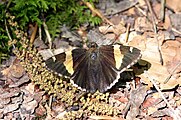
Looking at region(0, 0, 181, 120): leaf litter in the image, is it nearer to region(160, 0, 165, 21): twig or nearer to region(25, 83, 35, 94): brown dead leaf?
region(25, 83, 35, 94): brown dead leaf

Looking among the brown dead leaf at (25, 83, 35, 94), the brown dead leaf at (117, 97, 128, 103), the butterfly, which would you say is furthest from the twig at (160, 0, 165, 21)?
the brown dead leaf at (25, 83, 35, 94)

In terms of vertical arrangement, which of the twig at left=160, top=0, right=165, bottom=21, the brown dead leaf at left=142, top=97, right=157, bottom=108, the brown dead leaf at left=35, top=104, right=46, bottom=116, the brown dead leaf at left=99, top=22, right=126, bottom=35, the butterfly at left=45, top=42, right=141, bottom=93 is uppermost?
the twig at left=160, top=0, right=165, bottom=21

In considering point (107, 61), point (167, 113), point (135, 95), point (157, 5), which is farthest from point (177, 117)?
point (157, 5)

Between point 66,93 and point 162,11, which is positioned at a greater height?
point 162,11

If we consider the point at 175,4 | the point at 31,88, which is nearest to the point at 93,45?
the point at 31,88

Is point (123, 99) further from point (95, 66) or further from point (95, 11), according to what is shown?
point (95, 11)

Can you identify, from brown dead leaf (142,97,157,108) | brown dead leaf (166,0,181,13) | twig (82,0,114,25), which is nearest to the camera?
brown dead leaf (142,97,157,108)

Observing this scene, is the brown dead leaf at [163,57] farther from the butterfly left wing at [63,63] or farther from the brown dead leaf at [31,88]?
the brown dead leaf at [31,88]

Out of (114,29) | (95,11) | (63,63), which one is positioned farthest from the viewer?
(95,11)

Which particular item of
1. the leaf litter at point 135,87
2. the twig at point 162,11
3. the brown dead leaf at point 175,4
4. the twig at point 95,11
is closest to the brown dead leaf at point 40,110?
the leaf litter at point 135,87

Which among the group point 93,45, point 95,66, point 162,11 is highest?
point 162,11
